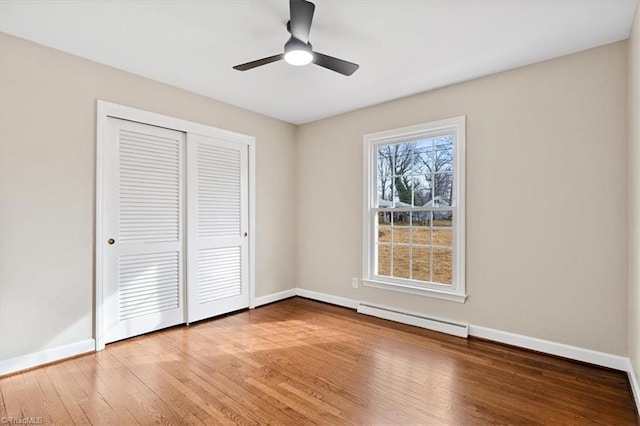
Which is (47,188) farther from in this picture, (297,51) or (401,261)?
(401,261)

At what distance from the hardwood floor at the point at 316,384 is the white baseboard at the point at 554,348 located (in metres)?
0.08

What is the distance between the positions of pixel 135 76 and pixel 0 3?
108 centimetres

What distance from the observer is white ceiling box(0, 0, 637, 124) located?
2125mm

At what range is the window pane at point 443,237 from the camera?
341 centimetres

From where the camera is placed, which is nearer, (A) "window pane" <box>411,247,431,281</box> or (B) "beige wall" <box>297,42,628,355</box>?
(B) "beige wall" <box>297,42,628,355</box>

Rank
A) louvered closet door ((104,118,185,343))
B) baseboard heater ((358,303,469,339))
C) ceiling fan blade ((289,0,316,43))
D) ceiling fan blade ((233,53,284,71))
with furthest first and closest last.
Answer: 1. baseboard heater ((358,303,469,339))
2. louvered closet door ((104,118,185,343))
3. ceiling fan blade ((233,53,284,71))
4. ceiling fan blade ((289,0,316,43))

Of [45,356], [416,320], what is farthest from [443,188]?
[45,356]

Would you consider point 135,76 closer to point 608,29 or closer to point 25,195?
point 25,195

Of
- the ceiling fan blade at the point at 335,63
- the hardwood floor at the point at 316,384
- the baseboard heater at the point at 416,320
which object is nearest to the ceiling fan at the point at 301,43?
the ceiling fan blade at the point at 335,63

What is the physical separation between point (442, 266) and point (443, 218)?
52 centimetres

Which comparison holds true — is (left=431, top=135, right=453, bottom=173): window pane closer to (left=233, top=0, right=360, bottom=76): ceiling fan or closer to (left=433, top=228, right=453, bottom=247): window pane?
(left=433, top=228, right=453, bottom=247): window pane

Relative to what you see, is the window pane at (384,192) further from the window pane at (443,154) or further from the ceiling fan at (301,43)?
the ceiling fan at (301,43)

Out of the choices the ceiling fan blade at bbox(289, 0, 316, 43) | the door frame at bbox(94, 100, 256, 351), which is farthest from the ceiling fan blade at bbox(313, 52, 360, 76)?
the door frame at bbox(94, 100, 256, 351)

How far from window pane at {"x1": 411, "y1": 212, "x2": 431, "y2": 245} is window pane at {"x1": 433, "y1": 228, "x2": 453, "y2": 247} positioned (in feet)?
0.22
